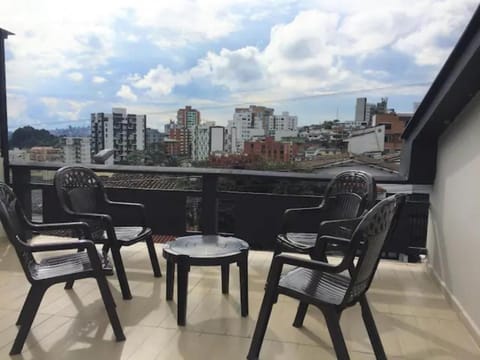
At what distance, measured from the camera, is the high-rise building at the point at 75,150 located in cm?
423

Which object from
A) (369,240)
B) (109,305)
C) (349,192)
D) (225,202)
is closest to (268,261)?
(225,202)

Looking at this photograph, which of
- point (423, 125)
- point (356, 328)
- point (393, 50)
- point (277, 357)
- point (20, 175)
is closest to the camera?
point (277, 357)

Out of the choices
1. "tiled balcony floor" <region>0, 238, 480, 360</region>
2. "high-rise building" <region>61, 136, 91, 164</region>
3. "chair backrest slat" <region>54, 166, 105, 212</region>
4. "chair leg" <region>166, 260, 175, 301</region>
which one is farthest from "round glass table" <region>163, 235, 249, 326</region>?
"high-rise building" <region>61, 136, 91, 164</region>

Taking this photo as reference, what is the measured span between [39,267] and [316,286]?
152 cm

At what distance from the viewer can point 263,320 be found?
185cm

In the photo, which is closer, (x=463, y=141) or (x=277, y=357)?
(x=277, y=357)

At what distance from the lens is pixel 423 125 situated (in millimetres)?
3010

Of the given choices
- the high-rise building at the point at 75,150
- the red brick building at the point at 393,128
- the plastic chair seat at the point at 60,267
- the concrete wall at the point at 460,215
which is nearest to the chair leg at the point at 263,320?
the plastic chair seat at the point at 60,267

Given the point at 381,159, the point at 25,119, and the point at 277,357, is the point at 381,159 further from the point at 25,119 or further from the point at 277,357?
the point at 25,119

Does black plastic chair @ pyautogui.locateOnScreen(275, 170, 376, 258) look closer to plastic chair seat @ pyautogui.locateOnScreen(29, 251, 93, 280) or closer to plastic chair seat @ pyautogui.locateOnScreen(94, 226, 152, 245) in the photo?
plastic chair seat @ pyautogui.locateOnScreen(94, 226, 152, 245)

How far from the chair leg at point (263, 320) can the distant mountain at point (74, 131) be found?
3832mm

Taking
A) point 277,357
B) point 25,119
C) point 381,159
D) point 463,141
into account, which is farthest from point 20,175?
point 463,141

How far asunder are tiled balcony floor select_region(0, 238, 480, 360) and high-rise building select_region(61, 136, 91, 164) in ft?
5.00

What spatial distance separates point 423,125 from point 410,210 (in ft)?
2.78
